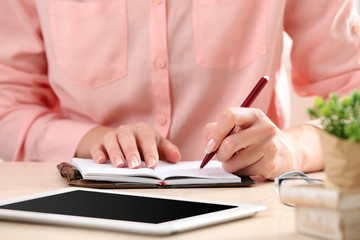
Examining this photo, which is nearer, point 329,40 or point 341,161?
point 341,161

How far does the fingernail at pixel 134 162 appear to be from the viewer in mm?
Answer: 958

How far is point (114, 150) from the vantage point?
1.03 meters

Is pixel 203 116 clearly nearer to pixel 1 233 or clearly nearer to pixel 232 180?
pixel 232 180

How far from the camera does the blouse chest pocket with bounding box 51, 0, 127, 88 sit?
1.44 meters

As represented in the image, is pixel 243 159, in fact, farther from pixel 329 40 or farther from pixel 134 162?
pixel 329 40

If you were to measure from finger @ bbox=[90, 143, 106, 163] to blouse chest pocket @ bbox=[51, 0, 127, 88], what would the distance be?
1.31ft

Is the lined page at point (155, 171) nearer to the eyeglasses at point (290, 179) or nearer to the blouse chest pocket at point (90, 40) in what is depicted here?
the eyeglasses at point (290, 179)

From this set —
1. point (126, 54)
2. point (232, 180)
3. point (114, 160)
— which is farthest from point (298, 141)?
point (126, 54)

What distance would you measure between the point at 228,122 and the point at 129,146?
8.7 inches

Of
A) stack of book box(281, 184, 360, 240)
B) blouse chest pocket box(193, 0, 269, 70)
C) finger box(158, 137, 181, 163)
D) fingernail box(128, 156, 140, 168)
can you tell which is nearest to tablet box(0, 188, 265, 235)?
stack of book box(281, 184, 360, 240)

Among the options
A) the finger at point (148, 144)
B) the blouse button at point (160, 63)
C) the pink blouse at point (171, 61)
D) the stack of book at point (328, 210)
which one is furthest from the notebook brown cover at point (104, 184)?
the blouse button at point (160, 63)

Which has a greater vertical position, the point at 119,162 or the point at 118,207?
the point at 118,207

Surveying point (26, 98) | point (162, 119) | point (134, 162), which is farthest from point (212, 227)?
point (26, 98)

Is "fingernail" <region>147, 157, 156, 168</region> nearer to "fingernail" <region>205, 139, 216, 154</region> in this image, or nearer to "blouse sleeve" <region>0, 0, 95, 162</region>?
"fingernail" <region>205, 139, 216, 154</region>
